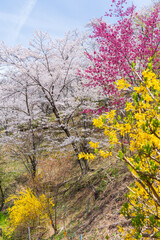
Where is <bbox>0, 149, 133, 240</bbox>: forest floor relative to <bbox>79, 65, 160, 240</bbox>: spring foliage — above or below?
below

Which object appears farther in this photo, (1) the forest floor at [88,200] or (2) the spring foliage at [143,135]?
(1) the forest floor at [88,200]

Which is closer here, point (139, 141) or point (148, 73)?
point (148, 73)

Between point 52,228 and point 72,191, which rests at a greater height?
point 72,191

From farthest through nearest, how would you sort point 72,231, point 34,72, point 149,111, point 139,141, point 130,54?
point 34,72 < point 72,231 < point 130,54 < point 139,141 < point 149,111

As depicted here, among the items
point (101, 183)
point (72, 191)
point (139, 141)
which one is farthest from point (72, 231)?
point (139, 141)

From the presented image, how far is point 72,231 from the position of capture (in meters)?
6.65

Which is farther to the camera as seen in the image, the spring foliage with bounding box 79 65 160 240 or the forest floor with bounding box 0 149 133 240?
the forest floor with bounding box 0 149 133 240

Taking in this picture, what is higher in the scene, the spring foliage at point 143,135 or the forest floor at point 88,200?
the spring foliage at point 143,135

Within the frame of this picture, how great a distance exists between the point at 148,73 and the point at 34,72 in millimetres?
9039

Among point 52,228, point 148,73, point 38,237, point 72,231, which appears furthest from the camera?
point 52,228

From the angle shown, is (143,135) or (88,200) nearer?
(143,135)

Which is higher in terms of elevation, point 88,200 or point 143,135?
point 143,135

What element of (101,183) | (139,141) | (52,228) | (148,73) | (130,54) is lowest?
(52,228)

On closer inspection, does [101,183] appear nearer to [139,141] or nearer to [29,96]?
[139,141]
